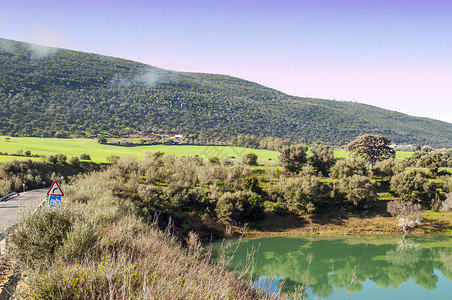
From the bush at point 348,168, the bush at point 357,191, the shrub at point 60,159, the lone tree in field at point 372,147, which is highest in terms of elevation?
the lone tree in field at point 372,147

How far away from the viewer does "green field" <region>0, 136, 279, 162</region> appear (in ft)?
144

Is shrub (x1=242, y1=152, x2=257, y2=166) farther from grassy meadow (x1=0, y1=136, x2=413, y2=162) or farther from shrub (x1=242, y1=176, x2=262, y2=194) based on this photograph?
shrub (x1=242, y1=176, x2=262, y2=194)

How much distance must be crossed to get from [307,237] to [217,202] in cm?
1023

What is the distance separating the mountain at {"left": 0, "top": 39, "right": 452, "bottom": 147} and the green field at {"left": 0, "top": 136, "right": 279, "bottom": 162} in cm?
948

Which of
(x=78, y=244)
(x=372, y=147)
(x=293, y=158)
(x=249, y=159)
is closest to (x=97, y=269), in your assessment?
(x=78, y=244)

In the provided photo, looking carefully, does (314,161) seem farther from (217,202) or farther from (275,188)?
(217,202)

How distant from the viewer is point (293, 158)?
139 feet

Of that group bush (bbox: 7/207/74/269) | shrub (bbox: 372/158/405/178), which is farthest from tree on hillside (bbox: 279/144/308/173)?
bush (bbox: 7/207/74/269)

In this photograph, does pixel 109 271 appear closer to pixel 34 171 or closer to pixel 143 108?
pixel 34 171

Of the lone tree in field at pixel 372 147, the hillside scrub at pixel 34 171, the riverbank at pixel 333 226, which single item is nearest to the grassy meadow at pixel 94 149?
the hillside scrub at pixel 34 171

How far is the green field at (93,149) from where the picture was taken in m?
43.8

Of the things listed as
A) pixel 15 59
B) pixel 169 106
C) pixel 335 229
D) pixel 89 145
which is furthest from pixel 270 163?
pixel 15 59

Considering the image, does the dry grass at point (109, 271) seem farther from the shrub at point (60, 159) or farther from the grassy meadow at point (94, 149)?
the grassy meadow at point (94, 149)

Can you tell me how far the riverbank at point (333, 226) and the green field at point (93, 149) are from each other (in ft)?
77.1
